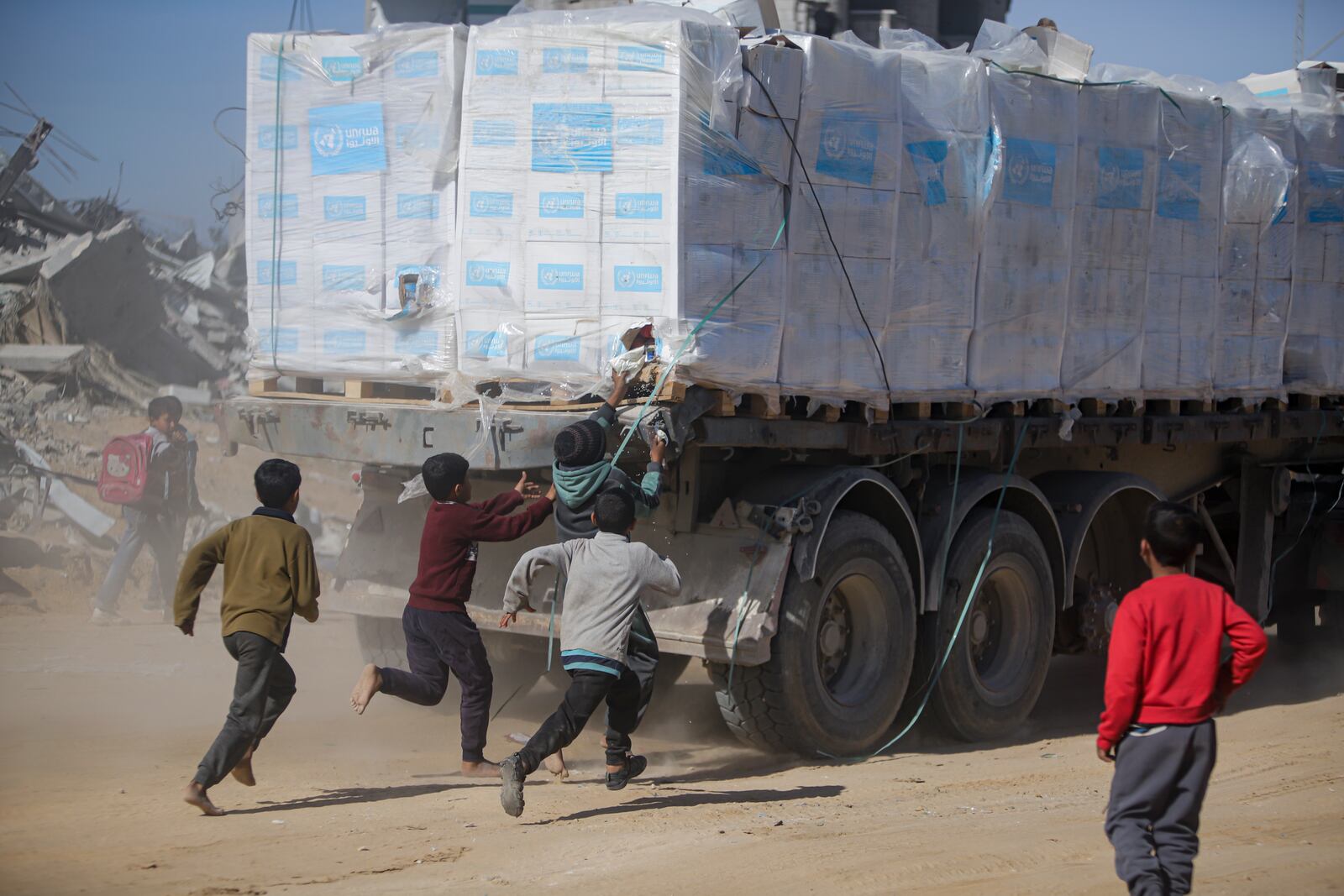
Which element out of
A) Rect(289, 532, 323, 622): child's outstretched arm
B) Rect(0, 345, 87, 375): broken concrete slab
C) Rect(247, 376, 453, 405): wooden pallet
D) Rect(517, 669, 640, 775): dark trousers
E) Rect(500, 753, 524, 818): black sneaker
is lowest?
Rect(500, 753, 524, 818): black sneaker

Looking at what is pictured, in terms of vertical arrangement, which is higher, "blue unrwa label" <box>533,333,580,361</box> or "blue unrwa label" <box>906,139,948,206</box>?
"blue unrwa label" <box>906,139,948,206</box>

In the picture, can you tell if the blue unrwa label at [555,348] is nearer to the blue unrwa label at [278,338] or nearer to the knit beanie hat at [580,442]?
the knit beanie hat at [580,442]

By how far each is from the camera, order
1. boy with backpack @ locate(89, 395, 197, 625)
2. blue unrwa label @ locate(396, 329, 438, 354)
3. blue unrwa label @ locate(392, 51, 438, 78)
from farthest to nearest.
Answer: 1. boy with backpack @ locate(89, 395, 197, 625)
2. blue unrwa label @ locate(396, 329, 438, 354)
3. blue unrwa label @ locate(392, 51, 438, 78)

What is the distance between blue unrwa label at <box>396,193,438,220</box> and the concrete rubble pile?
16mm

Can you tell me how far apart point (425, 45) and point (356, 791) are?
135 inches

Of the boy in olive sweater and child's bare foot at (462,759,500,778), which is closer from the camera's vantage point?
the boy in olive sweater

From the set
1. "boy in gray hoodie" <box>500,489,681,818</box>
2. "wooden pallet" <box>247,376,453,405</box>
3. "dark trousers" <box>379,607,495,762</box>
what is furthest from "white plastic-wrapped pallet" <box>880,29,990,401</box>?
"dark trousers" <box>379,607,495,762</box>

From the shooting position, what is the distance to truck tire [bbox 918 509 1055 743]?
7.55m

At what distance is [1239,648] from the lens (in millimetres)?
4094

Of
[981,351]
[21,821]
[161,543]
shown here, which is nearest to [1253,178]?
[981,351]

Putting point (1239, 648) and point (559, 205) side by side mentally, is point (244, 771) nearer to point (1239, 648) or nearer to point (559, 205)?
point (559, 205)

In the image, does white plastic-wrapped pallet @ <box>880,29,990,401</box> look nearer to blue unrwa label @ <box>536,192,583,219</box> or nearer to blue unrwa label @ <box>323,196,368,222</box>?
blue unrwa label @ <box>536,192,583,219</box>

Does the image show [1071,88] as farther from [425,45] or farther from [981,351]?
[425,45]

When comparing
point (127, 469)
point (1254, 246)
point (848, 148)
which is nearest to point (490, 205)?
point (848, 148)
